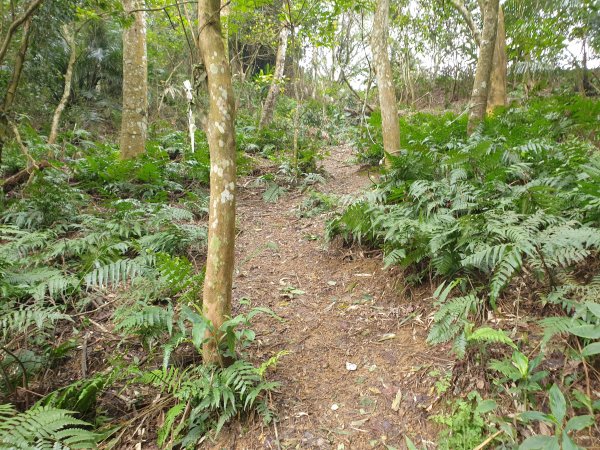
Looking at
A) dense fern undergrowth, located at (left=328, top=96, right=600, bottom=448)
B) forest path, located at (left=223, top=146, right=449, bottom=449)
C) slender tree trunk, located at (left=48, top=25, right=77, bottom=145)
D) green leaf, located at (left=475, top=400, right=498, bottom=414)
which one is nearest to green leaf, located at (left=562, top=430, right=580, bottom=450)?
dense fern undergrowth, located at (left=328, top=96, right=600, bottom=448)

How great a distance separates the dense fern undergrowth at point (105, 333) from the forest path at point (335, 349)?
23cm

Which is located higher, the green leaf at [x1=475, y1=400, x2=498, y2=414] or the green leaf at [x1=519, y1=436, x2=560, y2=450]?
the green leaf at [x1=519, y1=436, x2=560, y2=450]

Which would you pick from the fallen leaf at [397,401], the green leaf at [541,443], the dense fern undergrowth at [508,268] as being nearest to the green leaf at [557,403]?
the dense fern undergrowth at [508,268]

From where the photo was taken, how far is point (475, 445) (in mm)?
1749

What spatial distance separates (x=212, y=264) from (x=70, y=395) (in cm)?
125

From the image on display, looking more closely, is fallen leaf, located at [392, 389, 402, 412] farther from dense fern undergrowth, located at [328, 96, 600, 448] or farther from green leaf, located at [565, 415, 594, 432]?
green leaf, located at [565, 415, 594, 432]

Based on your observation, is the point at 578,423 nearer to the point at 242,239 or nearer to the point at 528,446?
the point at 528,446

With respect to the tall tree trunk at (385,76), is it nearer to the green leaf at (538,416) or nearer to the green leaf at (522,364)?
the green leaf at (522,364)

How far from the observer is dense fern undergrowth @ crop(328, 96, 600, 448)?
178 cm

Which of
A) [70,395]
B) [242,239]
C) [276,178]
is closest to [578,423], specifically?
[70,395]

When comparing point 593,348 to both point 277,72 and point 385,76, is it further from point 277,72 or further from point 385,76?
point 277,72

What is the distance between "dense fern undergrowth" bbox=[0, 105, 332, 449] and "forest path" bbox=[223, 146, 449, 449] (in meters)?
0.23

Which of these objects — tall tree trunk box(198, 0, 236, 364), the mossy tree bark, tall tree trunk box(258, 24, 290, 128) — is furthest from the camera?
tall tree trunk box(258, 24, 290, 128)

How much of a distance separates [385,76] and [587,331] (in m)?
4.92
